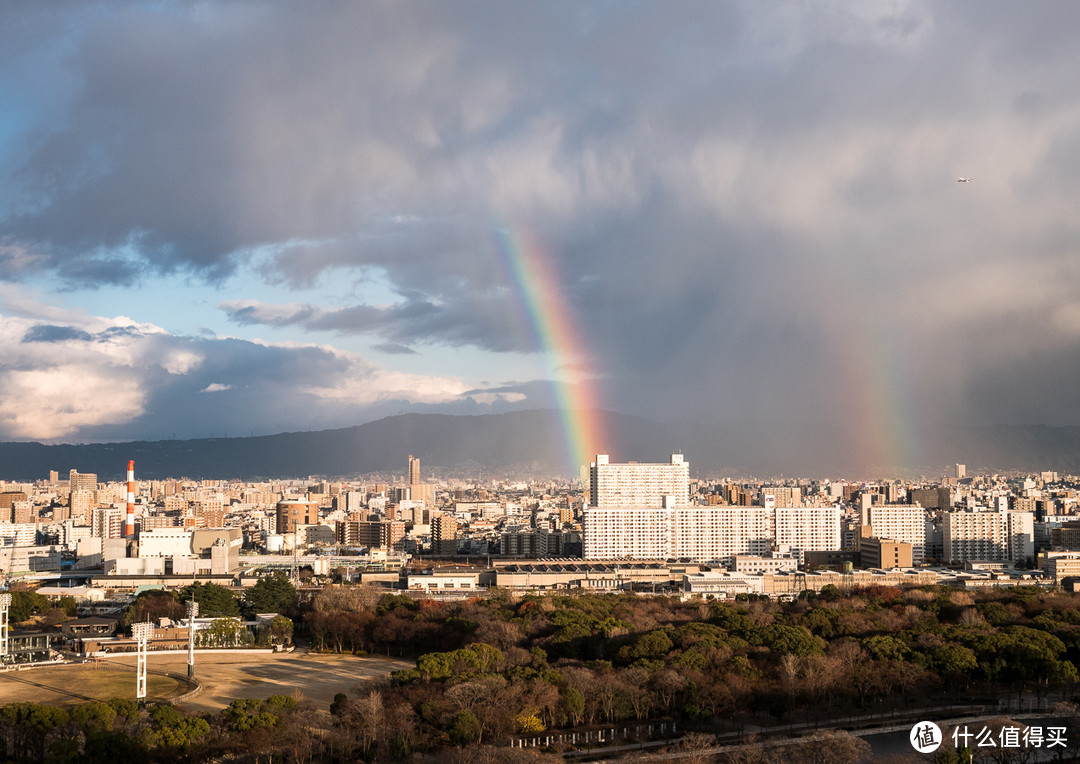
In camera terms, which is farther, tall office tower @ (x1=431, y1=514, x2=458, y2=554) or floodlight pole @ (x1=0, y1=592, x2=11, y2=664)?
tall office tower @ (x1=431, y1=514, x2=458, y2=554)

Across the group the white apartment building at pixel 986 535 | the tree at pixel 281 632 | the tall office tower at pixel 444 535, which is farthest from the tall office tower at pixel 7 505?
the white apartment building at pixel 986 535

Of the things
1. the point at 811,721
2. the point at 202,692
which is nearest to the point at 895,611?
the point at 811,721

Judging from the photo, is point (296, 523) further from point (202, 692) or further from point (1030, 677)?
point (1030, 677)

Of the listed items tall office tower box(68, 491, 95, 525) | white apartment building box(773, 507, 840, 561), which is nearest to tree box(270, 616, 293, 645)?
white apartment building box(773, 507, 840, 561)

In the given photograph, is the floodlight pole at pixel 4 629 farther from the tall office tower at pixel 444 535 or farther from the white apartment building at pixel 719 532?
the tall office tower at pixel 444 535

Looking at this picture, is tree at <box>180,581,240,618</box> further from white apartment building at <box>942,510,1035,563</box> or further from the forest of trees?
white apartment building at <box>942,510,1035,563</box>
